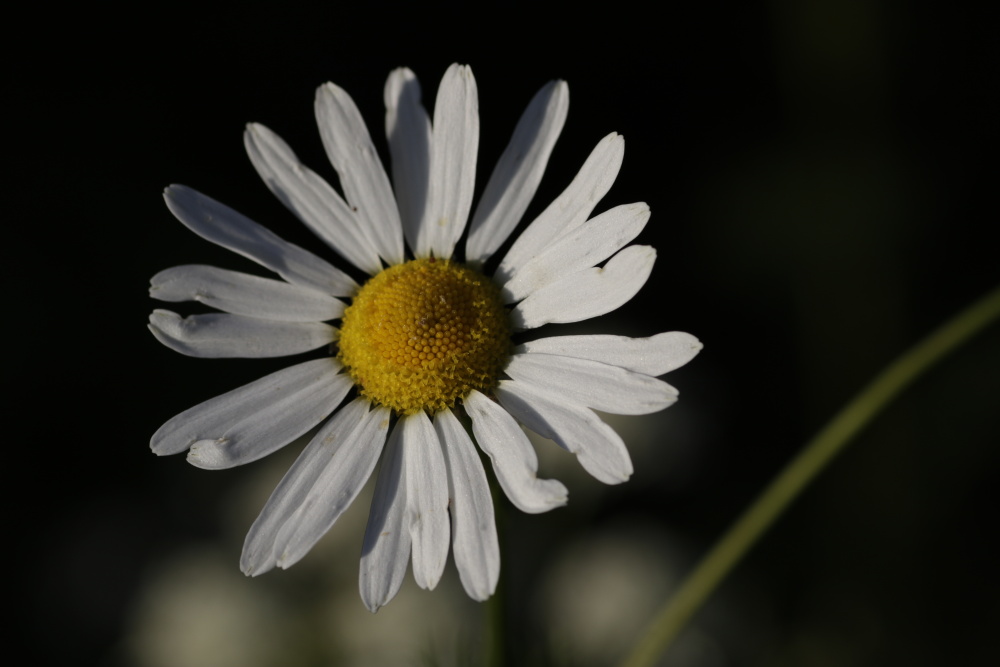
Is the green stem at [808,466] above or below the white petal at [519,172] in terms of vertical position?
below

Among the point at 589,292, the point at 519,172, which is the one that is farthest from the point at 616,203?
the point at 589,292

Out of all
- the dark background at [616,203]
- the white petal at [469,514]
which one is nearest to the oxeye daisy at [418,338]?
the white petal at [469,514]

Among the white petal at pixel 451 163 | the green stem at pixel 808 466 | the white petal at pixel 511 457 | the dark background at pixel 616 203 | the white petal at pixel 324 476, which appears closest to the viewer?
the white petal at pixel 511 457

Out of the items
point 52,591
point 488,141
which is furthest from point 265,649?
point 488,141

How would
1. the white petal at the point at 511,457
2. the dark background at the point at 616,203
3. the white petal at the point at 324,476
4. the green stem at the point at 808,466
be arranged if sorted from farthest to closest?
the dark background at the point at 616,203 → the green stem at the point at 808,466 → the white petal at the point at 324,476 → the white petal at the point at 511,457

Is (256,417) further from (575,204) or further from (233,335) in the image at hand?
(575,204)

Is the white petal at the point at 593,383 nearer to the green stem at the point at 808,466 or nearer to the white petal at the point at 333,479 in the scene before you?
the white petal at the point at 333,479

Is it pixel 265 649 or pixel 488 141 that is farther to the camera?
pixel 488 141

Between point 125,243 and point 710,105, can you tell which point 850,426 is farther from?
point 125,243
